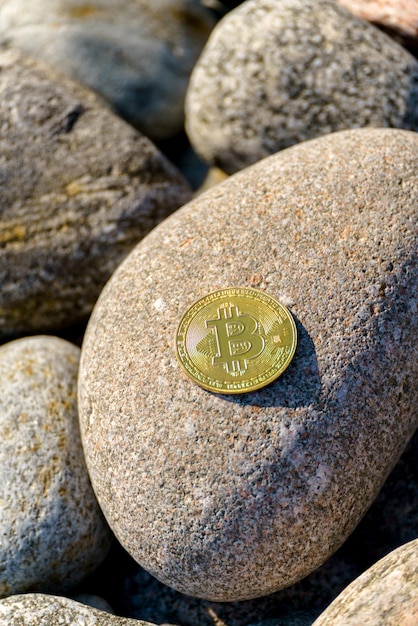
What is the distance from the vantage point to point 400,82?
3248mm

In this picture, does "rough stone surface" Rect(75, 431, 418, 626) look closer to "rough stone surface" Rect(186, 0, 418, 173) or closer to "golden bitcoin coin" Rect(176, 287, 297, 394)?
"golden bitcoin coin" Rect(176, 287, 297, 394)

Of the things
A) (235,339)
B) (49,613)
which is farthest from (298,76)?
(49,613)

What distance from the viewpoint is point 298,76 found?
10.7 feet

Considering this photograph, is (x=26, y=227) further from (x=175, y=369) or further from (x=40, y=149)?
(x=175, y=369)

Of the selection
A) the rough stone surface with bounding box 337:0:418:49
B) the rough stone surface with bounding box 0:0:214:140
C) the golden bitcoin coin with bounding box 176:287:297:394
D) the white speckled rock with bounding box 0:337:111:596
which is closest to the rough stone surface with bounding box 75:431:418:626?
the white speckled rock with bounding box 0:337:111:596

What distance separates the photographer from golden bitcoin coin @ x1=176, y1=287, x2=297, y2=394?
227cm

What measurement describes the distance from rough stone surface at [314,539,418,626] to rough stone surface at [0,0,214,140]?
2914 mm

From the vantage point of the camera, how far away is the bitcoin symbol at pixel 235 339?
7.57ft

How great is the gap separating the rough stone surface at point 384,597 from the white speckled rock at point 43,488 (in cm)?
107

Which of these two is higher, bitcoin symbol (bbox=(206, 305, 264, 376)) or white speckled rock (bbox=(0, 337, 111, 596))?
bitcoin symbol (bbox=(206, 305, 264, 376))

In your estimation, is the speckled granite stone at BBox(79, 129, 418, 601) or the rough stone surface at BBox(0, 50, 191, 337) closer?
the speckled granite stone at BBox(79, 129, 418, 601)

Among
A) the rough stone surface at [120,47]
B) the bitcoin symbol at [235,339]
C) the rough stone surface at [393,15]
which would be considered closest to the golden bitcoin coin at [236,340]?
the bitcoin symbol at [235,339]

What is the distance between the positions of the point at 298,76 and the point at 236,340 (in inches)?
65.5

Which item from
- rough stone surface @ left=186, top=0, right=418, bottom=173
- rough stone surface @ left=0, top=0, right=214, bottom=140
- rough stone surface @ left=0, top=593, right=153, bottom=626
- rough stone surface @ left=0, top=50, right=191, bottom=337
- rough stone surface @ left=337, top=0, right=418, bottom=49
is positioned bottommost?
rough stone surface @ left=0, top=593, right=153, bottom=626
